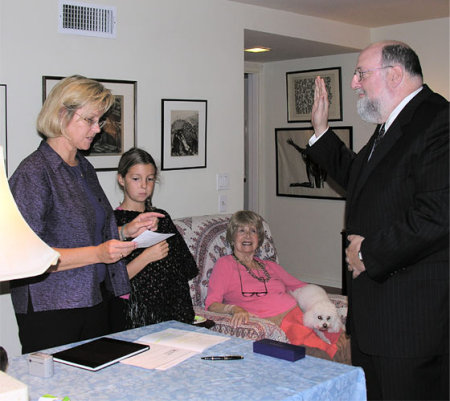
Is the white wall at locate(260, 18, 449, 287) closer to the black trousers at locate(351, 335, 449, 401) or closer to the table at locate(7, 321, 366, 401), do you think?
the black trousers at locate(351, 335, 449, 401)

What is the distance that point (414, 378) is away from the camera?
84.2 inches

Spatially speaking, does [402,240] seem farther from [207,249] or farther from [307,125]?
[307,125]

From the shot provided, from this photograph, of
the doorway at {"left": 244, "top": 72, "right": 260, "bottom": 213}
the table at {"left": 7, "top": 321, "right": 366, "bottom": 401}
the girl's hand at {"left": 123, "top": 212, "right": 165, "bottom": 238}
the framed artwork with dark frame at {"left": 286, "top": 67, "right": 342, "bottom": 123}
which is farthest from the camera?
the doorway at {"left": 244, "top": 72, "right": 260, "bottom": 213}

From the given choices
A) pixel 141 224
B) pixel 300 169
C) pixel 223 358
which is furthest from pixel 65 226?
pixel 300 169

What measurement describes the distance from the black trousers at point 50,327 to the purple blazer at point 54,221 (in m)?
0.03

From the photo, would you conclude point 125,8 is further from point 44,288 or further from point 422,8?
point 422,8

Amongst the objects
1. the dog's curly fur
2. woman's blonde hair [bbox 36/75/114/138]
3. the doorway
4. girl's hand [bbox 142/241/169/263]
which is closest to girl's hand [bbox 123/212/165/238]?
girl's hand [bbox 142/241/169/263]

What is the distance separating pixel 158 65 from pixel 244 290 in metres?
1.50

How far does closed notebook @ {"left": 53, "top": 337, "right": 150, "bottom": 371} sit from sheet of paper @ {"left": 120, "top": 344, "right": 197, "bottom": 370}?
26 millimetres

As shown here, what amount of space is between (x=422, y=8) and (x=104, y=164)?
2.91 metres

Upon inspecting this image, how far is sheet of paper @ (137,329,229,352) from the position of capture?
6.79ft

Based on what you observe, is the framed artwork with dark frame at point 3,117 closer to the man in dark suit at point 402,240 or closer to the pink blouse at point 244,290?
the pink blouse at point 244,290

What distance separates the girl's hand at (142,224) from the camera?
2.67 meters

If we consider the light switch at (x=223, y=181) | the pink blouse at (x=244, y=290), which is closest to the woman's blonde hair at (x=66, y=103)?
the pink blouse at (x=244, y=290)
